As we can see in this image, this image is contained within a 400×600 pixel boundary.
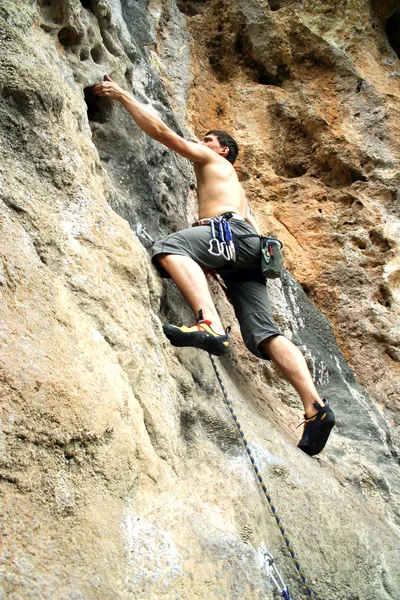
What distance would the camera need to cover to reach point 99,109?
3891 mm

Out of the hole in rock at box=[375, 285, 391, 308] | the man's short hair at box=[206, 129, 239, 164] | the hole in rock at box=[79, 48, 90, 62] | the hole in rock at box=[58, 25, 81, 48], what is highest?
the hole in rock at box=[58, 25, 81, 48]

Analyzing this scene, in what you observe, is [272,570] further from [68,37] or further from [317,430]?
[68,37]

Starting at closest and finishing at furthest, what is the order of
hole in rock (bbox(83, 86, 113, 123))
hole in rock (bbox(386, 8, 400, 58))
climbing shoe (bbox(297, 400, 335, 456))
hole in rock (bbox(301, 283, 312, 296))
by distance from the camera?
climbing shoe (bbox(297, 400, 335, 456)) < hole in rock (bbox(83, 86, 113, 123)) < hole in rock (bbox(301, 283, 312, 296)) < hole in rock (bbox(386, 8, 400, 58))

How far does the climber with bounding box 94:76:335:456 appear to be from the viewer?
3062 millimetres

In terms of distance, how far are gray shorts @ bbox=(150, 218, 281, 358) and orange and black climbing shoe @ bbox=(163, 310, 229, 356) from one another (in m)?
0.49

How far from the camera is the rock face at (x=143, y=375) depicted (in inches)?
73.5

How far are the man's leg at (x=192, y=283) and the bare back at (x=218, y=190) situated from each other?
2.35 feet

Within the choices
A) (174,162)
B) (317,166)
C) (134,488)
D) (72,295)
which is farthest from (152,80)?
(134,488)

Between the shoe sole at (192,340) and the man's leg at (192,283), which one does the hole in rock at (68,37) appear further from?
the shoe sole at (192,340)

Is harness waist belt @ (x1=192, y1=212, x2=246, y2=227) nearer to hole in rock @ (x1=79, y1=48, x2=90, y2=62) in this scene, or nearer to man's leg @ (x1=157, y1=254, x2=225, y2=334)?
man's leg @ (x1=157, y1=254, x2=225, y2=334)

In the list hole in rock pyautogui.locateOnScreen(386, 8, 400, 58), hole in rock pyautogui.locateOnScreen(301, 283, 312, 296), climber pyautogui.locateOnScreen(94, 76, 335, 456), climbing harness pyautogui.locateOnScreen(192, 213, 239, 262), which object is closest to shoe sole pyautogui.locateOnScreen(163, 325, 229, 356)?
climber pyautogui.locateOnScreen(94, 76, 335, 456)

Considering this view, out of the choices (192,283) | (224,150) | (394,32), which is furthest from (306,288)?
(394,32)

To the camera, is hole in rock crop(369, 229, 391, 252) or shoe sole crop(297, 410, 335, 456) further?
hole in rock crop(369, 229, 391, 252)

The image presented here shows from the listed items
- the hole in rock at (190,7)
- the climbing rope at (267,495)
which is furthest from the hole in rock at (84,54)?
the hole in rock at (190,7)
